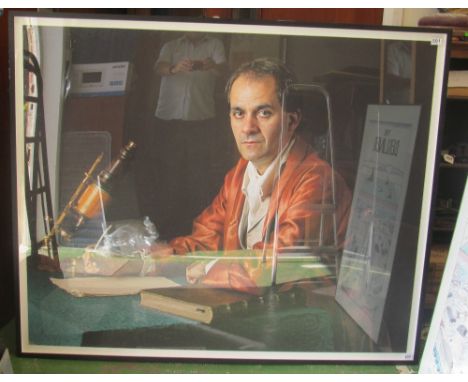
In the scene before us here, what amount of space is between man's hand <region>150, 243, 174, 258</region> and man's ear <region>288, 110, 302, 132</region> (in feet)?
1.45

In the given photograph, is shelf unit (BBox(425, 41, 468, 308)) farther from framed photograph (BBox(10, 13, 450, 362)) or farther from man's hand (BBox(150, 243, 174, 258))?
man's hand (BBox(150, 243, 174, 258))

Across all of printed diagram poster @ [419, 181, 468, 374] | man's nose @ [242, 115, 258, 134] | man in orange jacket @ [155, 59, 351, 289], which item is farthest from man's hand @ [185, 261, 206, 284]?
printed diagram poster @ [419, 181, 468, 374]

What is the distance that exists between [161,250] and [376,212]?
576 mm

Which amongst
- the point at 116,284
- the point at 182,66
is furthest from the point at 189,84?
the point at 116,284

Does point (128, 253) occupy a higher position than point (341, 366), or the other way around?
point (128, 253)

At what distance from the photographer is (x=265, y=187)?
109cm

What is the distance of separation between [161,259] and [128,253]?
9cm

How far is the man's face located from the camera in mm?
1056

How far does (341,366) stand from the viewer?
1.17 metres

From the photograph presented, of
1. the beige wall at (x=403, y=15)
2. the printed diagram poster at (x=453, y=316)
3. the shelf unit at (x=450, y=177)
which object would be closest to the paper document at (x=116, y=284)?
the printed diagram poster at (x=453, y=316)

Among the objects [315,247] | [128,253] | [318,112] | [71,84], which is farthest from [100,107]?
[315,247]

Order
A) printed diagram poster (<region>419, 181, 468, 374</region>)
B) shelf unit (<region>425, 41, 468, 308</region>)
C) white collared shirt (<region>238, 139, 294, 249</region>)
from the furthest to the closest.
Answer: shelf unit (<region>425, 41, 468, 308</region>)
white collared shirt (<region>238, 139, 294, 249</region>)
printed diagram poster (<region>419, 181, 468, 374</region>)

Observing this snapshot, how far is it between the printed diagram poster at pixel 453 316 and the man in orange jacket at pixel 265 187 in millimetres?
271

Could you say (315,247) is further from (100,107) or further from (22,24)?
(22,24)
